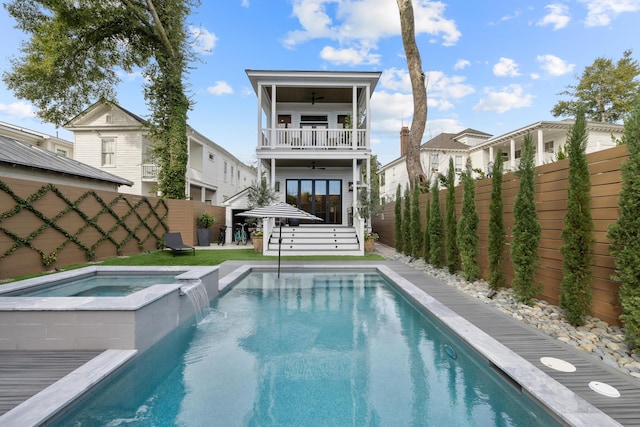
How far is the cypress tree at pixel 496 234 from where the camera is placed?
19.2ft

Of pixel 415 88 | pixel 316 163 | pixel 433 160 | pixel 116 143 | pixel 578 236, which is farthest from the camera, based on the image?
pixel 433 160

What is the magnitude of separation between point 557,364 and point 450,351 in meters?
1.09

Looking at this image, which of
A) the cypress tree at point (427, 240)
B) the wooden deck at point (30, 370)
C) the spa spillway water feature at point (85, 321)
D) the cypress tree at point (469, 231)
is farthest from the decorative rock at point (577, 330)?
the wooden deck at point (30, 370)

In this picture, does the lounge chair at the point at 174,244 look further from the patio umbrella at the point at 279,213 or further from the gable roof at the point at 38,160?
the patio umbrella at the point at 279,213

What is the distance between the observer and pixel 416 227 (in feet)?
35.1

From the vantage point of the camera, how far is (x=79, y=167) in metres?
11.6

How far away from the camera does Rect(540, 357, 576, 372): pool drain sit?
2.94 m

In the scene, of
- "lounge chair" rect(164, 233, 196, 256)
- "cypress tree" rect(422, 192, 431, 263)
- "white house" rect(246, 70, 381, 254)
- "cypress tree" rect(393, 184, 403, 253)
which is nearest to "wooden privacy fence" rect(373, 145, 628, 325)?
"cypress tree" rect(422, 192, 431, 263)

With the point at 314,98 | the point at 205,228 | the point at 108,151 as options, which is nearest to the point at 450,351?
the point at 314,98

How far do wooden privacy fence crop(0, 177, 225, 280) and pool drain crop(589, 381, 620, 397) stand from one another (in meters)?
10.4

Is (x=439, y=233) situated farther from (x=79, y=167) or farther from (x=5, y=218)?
(x=79, y=167)

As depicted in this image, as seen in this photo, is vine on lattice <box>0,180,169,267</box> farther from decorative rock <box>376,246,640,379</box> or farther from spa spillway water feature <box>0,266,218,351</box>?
decorative rock <box>376,246,640,379</box>

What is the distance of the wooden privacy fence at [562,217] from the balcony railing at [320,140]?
7327 millimetres

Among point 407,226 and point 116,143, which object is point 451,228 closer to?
point 407,226
